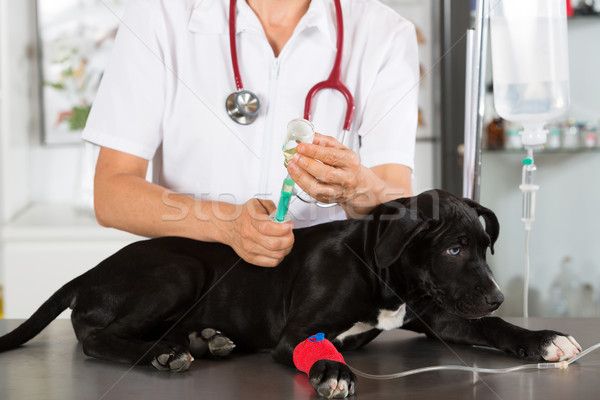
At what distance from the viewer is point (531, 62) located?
1.27 m

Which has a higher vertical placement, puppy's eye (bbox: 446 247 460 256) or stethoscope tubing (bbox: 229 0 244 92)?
stethoscope tubing (bbox: 229 0 244 92)

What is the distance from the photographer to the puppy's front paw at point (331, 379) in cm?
76

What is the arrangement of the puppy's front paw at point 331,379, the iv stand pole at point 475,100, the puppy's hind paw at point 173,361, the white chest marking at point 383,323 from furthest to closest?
the iv stand pole at point 475,100
the white chest marking at point 383,323
the puppy's hind paw at point 173,361
the puppy's front paw at point 331,379

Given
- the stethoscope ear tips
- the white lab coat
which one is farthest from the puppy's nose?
the stethoscope ear tips

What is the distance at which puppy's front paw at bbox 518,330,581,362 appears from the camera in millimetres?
923

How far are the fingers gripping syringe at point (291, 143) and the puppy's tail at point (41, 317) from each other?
0.37m

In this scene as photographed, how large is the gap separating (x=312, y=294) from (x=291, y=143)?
0.24m

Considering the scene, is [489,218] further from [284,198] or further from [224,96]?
[224,96]

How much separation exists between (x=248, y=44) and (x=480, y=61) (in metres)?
0.51

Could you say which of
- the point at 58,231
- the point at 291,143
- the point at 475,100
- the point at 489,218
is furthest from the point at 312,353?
the point at 58,231

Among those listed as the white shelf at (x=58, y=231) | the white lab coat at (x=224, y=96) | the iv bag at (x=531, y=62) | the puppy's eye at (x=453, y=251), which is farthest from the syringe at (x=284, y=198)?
the white shelf at (x=58, y=231)

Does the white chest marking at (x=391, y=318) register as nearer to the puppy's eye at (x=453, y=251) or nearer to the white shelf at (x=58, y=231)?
the puppy's eye at (x=453, y=251)

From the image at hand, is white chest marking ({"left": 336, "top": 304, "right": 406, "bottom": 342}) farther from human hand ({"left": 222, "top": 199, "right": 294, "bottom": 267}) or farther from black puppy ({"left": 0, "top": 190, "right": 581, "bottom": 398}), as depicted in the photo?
human hand ({"left": 222, "top": 199, "right": 294, "bottom": 267})

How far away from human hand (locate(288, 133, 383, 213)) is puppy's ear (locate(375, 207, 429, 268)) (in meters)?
0.12
